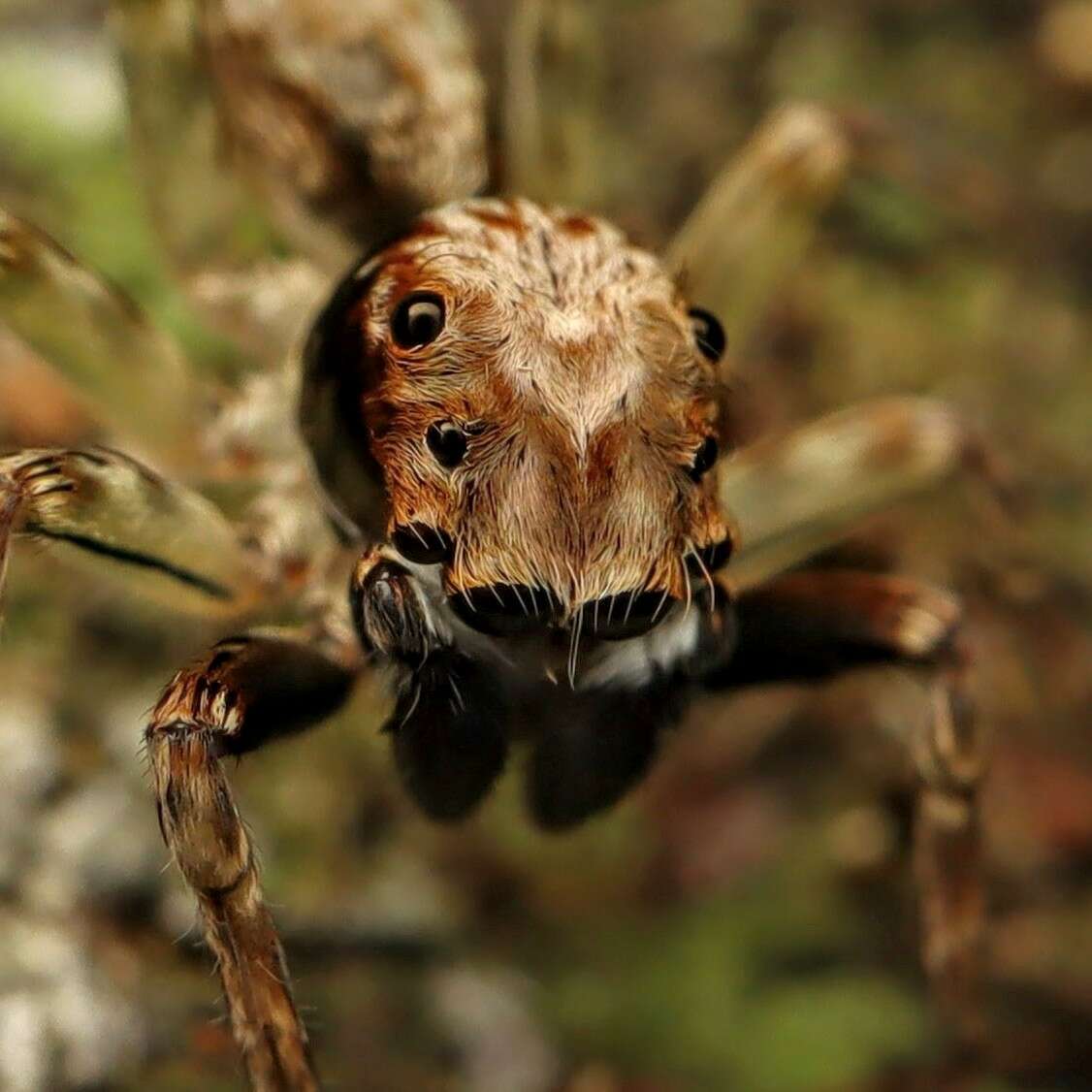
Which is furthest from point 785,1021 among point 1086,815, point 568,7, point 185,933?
point 568,7

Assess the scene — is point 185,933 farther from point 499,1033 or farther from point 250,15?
point 250,15

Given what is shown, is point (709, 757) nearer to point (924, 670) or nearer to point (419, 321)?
point (924, 670)

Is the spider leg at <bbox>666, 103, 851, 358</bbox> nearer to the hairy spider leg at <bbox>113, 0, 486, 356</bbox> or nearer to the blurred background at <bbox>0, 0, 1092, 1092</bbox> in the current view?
the blurred background at <bbox>0, 0, 1092, 1092</bbox>

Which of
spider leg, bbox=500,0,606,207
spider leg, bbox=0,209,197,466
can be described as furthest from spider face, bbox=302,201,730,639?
spider leg, bbox=500,0,606,207

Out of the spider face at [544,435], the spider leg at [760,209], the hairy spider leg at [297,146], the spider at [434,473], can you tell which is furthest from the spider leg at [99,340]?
the spider leg at [760,209]

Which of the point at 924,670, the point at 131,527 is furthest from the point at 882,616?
the point at 131,527

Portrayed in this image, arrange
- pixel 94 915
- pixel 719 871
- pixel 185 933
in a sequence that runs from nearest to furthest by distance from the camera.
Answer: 1. pixel 185 933
2. pixel 94 915
3. pixel 719 871

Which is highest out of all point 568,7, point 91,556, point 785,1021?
point 568,7
